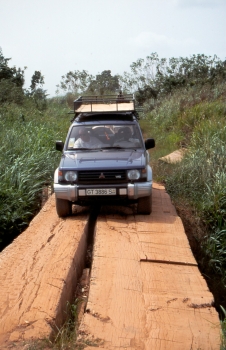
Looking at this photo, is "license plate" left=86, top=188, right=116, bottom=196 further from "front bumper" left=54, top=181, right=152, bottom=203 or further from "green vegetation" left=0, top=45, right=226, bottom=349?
"green vegetation" left=0, top=45, right=226, bottom=349

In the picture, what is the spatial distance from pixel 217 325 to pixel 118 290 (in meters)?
1.11

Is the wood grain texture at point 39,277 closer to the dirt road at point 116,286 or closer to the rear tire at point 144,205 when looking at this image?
the dirt road at point 116,286

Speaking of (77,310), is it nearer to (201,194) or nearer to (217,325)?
(217,325)

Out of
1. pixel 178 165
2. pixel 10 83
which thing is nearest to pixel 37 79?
pixel 10 83

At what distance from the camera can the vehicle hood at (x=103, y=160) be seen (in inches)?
305

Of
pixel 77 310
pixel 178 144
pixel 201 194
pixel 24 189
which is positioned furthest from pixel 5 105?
pixel 77 310

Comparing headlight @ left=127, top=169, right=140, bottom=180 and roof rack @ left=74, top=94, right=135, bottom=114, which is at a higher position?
roof rack @ left=74, top=94, right=135, bottom=114

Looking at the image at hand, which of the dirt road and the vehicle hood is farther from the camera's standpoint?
the vehicle hood

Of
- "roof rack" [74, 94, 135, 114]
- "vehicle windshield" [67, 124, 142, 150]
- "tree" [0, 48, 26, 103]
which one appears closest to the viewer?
"vehicle windshield" [67, 124, 142, 150]

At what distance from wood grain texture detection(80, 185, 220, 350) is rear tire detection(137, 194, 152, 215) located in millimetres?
519

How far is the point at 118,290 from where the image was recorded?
5.07 meters

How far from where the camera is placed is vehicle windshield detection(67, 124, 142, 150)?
8656mm

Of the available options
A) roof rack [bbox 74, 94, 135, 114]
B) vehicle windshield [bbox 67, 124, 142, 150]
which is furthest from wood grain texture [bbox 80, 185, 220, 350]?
roof rack [bbox 74, 94, 135, 114]

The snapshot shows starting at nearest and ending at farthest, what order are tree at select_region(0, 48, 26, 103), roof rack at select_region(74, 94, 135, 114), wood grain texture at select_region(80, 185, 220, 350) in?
wood grain texture at select_region(80, 185, 220, 350)
roof rack at select_region(74, 94, 135, 114)
tree at select_region(0, 48, 26, 103)
